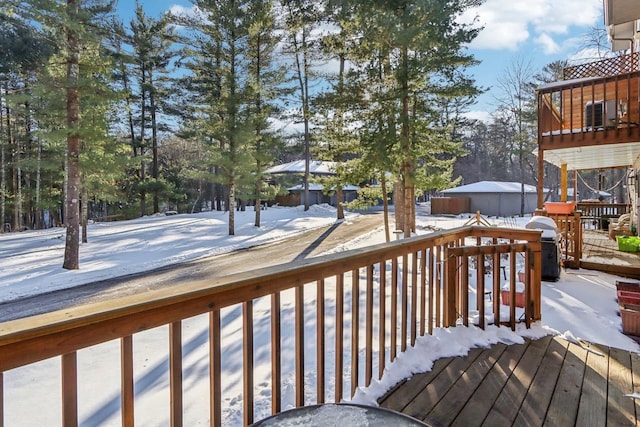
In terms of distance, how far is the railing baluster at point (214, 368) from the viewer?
1393 millimetres

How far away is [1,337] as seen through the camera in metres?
0.86

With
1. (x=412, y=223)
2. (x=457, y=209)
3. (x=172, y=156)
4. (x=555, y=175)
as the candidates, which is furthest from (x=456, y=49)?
(x=555, y=175)

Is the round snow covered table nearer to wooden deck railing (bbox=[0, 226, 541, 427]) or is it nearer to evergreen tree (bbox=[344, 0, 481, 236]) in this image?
wooden deck railing (bbox=[0, 226, 541, 427])

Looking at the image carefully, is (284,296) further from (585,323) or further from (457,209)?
(457,209)

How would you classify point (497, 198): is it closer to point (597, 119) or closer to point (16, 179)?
point (597, 119)

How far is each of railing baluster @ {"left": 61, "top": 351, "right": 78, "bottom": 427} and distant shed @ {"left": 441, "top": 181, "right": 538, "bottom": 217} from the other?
87.8 ft

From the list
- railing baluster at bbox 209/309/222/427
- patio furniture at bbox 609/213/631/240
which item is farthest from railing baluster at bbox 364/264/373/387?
patio furniture at bbox 609/213/631/240

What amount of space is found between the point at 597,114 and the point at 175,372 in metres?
12.9

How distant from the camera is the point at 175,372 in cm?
128

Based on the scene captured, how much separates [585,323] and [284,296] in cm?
381

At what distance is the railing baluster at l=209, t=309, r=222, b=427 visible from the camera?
1393mm

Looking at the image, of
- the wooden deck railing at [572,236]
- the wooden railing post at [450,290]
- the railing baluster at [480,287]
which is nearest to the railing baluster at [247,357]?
the wooden railing post at [450,290]

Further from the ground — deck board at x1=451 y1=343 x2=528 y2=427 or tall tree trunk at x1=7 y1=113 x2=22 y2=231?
tall tree trunk at x1=7 y1=113 x2=22 y2=231

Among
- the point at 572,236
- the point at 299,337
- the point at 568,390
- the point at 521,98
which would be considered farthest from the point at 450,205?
the point at 299,337
